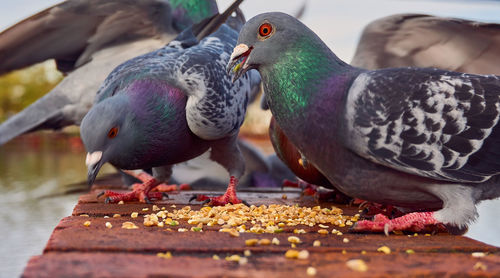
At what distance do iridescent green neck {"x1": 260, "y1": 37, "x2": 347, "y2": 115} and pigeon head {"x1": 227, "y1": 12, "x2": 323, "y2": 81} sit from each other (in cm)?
2

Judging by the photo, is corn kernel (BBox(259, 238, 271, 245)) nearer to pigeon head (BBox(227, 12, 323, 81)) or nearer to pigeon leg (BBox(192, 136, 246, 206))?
pigeon head (BBox(227, 12, 323, 81))

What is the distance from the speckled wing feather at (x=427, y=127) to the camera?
2141mm

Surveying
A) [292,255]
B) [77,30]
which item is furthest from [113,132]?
[77,30]

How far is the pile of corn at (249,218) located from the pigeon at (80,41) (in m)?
2.15

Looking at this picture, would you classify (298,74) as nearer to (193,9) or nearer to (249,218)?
(249,218)

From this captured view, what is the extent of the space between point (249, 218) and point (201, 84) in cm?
99

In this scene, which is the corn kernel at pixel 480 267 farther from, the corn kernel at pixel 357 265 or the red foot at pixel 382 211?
the red foot at pixel 382 211

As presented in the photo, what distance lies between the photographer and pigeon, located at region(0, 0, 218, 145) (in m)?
4.28

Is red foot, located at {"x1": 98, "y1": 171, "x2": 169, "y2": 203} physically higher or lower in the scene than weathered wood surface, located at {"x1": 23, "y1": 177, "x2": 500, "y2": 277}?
lower

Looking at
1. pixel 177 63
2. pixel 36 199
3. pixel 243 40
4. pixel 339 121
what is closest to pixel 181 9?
pixel 177 63

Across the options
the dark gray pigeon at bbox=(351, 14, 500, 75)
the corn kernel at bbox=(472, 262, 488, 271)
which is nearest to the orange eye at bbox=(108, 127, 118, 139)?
the corn kernel at bbox=(472, 262, 488, 271)

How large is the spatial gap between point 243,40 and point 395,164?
915 mm

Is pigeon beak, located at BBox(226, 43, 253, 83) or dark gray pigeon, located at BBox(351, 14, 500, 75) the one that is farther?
dark gray pigeon, located at BBox(351, 14, 500, 75)

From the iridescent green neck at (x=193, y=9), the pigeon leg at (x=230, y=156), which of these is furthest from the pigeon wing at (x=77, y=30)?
the pigeon leg at (x=230, y=156)
